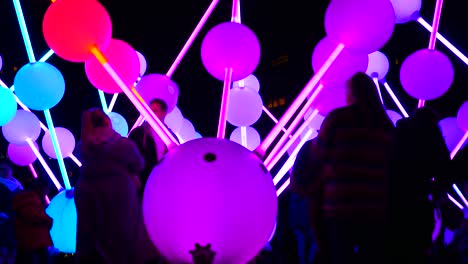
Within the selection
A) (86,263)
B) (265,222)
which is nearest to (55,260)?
(86,263)

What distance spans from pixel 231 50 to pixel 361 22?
37.8 inches

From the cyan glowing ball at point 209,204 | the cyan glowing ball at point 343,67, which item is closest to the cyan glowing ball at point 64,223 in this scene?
the cyan glowing ball at point 209,204

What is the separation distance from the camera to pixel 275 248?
5.59 meters

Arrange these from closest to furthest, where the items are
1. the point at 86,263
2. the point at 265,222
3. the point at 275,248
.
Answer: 1. the point at 265,222
2. the point at 86,263
3. the point at 275,248

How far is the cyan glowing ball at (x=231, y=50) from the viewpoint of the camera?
3.58 metres

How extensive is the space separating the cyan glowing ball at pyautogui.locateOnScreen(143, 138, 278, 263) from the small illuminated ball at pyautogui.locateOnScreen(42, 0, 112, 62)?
3.82 ft

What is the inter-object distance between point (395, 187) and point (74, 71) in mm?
9287

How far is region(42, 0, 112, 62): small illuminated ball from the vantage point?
10.5ft

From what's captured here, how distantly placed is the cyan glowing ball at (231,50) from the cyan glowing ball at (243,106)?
116 centimetres

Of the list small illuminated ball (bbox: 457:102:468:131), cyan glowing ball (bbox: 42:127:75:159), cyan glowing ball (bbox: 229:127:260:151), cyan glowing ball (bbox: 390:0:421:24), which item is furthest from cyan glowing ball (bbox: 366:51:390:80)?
cyan glowing ball (bbox: 42:127:75:159)

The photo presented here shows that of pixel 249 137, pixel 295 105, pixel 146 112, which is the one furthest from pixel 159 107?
pixel 249 137

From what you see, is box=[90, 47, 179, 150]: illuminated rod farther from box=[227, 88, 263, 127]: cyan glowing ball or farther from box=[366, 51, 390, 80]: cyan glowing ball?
box=[366, 51, 390, 80]: cyan glowing ball

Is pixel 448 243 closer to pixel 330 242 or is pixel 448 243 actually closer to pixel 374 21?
pixel 374 21

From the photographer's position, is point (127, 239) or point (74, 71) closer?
point (127, 239)
